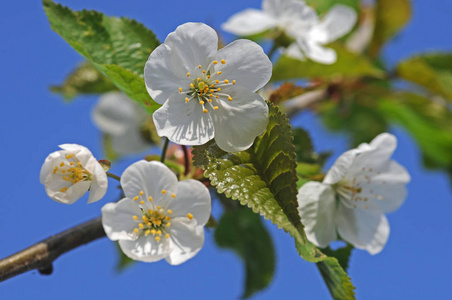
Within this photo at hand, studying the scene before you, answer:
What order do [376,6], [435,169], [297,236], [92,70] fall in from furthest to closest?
[435,169]
[376,6]
[92,70]
[297,236]

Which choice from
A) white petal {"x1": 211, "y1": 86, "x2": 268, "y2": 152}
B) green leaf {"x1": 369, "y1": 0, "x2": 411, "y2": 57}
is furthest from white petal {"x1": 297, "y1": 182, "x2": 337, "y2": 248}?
green leaf {"x1": 369, "y1": 0, "x2": 411, "y2": 57}

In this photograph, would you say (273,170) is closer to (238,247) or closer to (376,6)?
(238,247)

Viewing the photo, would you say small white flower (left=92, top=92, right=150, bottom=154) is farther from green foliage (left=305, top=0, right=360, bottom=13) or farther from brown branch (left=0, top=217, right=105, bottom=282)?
brown branch (left=0, top=217, right=105, bottom=282)

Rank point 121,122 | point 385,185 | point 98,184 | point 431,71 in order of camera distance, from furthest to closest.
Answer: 1. point 121,122
2. point 431,71
3. point 385,185
4. point 98,184

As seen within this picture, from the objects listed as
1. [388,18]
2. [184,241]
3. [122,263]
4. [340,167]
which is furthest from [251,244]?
[388,18]

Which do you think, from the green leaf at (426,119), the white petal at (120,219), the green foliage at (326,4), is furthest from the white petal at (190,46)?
the green leaf at (426,119)

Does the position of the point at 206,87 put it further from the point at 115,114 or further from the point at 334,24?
the point at 115,114

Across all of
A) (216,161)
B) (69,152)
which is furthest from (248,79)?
(69,152)
